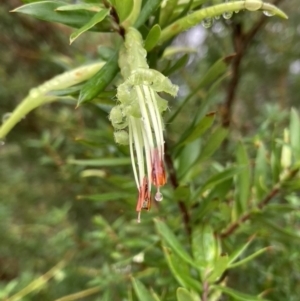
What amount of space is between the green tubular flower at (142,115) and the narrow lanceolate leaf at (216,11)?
0.19 feet

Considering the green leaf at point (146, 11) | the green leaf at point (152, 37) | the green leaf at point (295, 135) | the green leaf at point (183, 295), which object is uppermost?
the green leaf at point (146, 11)

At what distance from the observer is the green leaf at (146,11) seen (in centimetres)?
45

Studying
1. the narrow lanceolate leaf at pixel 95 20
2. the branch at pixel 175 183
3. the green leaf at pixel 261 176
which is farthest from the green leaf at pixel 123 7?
the green leaf at pixel 261 176

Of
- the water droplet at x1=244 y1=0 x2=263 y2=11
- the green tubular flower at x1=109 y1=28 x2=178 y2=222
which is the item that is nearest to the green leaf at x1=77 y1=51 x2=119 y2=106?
the green tubular flower at x1=109 y1=28 x2=178 y2=222

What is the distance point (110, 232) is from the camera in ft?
2.61

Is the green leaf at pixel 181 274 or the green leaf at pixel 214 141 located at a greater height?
the green leaf at pixel 214 141

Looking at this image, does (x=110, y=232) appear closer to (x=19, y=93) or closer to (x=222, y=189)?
(x=222, y=189)

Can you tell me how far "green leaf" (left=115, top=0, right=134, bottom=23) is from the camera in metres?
0.43

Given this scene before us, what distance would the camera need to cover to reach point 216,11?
457 mm

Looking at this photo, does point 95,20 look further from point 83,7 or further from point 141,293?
point 141,293

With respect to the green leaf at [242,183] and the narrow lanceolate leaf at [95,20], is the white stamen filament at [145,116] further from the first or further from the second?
the green leaf at [242,183]

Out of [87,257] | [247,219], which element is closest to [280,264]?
[247,219]

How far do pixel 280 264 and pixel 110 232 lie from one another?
272 mm

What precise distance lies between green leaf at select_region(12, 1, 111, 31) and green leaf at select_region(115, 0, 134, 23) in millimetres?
26
